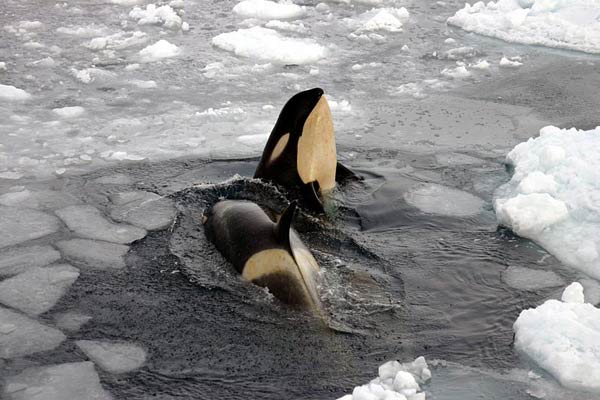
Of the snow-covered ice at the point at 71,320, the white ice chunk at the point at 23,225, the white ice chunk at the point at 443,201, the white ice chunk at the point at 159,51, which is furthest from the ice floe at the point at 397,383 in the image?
the white ice chunk at the point at 159,51

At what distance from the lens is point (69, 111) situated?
9047 millimetres

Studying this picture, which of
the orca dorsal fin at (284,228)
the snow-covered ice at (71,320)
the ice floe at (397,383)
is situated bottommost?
the snow-covered ice at (71,320)

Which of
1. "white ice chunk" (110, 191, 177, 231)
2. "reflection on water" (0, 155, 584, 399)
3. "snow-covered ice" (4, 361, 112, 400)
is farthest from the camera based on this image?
"white ice chunk" (110, 191, 177, 231)

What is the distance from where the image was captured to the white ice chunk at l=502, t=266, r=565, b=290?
5.77 metres

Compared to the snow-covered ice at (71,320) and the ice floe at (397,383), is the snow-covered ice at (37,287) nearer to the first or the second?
the snow-covered ice at (71,320)

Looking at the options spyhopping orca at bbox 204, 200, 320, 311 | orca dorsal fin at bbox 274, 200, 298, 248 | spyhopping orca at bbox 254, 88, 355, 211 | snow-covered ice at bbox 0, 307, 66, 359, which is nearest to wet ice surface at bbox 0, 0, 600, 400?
snow-covered ice at bbox 0, 307, 66, 359

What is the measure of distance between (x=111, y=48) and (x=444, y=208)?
6.31 meters

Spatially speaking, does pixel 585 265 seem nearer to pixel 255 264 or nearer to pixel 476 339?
pixel 476 339

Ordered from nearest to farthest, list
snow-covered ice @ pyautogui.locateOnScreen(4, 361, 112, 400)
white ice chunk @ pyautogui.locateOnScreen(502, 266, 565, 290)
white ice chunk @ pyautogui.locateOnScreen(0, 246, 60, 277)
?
snow-covered ice @ pyautogui.locateOnScreen(4, 361, 112, 400), white ice chunk @ pyautogui.locateOnScreen(502, 266, 565, 290), white ice chunk @ pyautogui.locateOnScreen(0, 246, 60, 277)

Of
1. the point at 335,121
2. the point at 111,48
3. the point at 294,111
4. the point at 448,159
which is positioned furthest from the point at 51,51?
the point at 448,159

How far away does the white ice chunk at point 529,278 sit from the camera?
18.9ft

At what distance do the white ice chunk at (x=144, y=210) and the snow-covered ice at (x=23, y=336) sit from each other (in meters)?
1.54

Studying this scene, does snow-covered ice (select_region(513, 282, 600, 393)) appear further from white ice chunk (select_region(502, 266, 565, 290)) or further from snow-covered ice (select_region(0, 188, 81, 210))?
snow-covered ice (select_region(0, 188, 81, 210))

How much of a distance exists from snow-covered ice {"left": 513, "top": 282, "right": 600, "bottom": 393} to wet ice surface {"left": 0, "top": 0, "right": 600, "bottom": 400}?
8 centimetres
